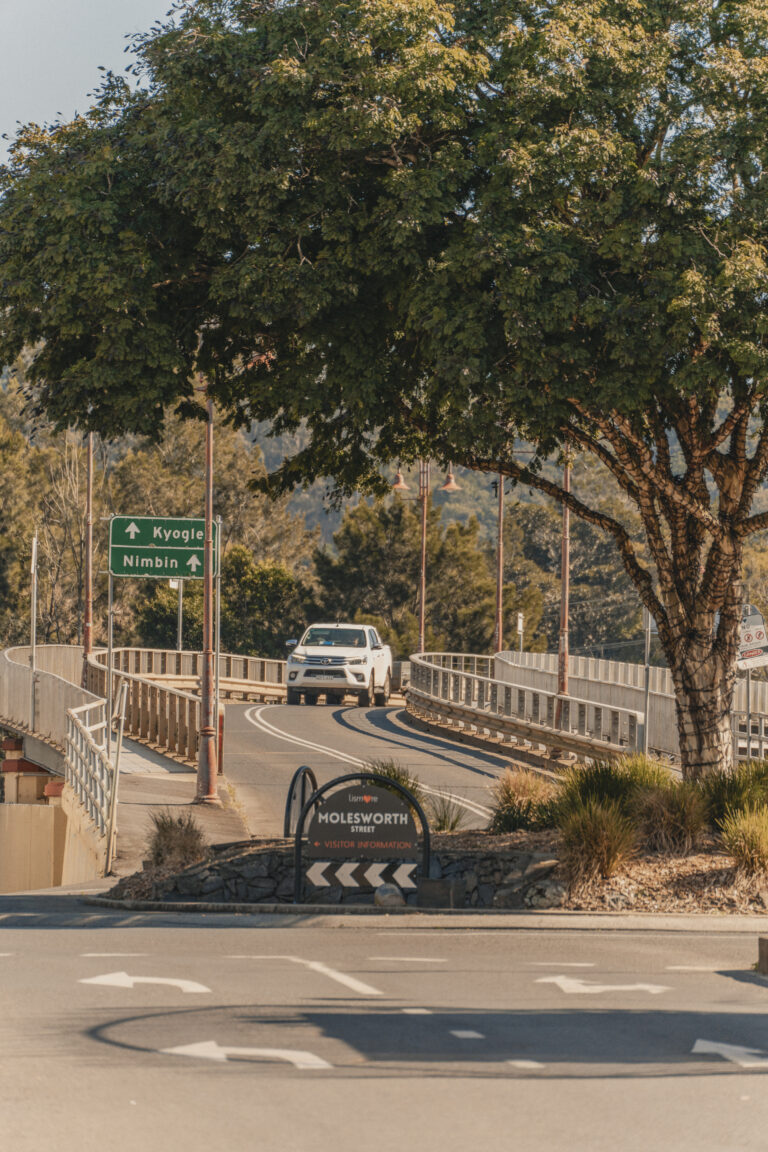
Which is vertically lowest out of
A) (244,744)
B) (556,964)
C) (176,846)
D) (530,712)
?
(244,744)

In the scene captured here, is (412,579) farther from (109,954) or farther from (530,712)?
(109,954)

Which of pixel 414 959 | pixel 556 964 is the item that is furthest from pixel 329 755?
pixel 556 964

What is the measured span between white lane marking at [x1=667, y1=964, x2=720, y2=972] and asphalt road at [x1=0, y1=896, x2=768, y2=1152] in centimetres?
4

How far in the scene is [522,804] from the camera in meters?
15.6

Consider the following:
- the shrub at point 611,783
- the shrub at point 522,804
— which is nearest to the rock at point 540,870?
the shrub at point 611,783

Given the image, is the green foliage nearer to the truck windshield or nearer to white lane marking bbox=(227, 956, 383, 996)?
the truck windshield

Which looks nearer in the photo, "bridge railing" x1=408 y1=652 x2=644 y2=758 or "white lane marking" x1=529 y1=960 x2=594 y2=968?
"white lane marking" x1=529 y1=960 x2=594 y2=968

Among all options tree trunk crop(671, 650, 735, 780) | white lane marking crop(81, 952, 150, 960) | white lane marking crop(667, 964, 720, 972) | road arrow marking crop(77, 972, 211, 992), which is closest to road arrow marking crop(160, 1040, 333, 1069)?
road arrow marking crop(77, 972, 211, 992)

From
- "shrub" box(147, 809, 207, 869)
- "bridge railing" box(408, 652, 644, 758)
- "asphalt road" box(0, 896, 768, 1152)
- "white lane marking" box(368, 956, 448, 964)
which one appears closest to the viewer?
"asphalt road" box(0, 896, 768, 1152)

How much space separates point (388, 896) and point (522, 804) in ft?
9.16

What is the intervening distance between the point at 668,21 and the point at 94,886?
10.9m

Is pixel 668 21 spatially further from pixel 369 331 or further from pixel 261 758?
pixel 261 758

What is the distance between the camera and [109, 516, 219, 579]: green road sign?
21.8 metres

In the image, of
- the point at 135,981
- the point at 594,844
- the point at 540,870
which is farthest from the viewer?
the point at 540,870
